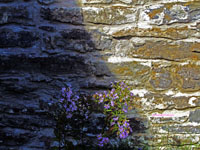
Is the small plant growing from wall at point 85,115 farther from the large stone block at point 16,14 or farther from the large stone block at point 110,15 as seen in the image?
the large stone block at point 16,14

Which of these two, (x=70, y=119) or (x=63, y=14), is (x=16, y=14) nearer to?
(x=63, y=14)

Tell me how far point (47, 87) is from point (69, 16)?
0.64m

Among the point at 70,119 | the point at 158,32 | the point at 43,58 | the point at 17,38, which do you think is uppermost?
the point at 158,32

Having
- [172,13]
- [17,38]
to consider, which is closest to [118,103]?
[172,13]

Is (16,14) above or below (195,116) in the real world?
above

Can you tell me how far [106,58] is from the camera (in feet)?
6.18

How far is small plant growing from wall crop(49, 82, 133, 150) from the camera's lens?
1741mm

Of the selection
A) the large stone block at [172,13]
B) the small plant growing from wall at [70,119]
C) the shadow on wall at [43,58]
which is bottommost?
the small plant growing from wall at [70,119]

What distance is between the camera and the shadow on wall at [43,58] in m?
1.86

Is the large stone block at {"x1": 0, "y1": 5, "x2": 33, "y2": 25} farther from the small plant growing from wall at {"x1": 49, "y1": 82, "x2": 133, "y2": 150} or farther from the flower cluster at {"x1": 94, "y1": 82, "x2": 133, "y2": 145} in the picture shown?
the flower cluster at {"x1": 94, "y1": 82, "x2": 133, "y2": 145}

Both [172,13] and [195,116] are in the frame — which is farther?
[195,116]

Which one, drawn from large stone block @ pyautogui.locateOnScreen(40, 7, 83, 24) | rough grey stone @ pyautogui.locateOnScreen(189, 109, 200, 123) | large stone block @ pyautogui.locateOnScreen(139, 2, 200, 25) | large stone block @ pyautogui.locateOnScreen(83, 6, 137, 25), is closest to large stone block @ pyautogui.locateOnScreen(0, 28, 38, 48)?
large stone block @ pyautogui.locateOnScreen(40, 7, 83, 24)

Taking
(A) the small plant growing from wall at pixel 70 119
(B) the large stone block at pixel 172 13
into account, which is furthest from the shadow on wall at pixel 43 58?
(B) the large stone block at pixel 172 13

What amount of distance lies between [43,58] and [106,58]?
546 mm
